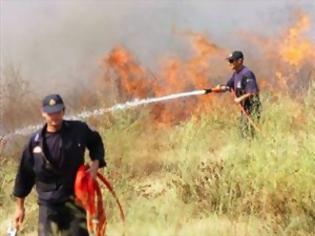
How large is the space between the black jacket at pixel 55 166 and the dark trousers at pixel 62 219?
68mm

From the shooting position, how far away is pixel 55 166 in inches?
256

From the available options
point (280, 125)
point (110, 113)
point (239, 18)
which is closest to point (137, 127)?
point (110, 113)

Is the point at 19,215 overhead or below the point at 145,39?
below

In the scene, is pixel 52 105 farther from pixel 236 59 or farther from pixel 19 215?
pixel 236 59

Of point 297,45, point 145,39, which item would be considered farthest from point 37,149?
point 297,45

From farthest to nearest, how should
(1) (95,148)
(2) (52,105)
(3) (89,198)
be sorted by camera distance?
1. (1) (95,148)
2. (2) (52,105)
3. (3) (89,198)

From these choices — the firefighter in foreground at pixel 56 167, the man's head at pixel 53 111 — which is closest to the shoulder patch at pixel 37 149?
the firefighter in foreground at pixel 56 167

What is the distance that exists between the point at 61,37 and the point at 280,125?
7.91m

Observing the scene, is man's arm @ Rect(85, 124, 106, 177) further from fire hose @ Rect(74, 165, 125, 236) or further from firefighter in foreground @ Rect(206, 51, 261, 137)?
firefighter in foreground @ Rect(206, 51, 261, 137)

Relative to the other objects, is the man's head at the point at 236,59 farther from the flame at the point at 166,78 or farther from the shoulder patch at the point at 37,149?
the shoulder patch at the point at 37,149

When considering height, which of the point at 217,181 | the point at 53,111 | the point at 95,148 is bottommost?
the point at 217,181

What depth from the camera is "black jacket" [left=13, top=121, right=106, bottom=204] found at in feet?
21.4

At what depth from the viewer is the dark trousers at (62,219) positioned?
6527 mm

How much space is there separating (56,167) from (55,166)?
0.01 meters
